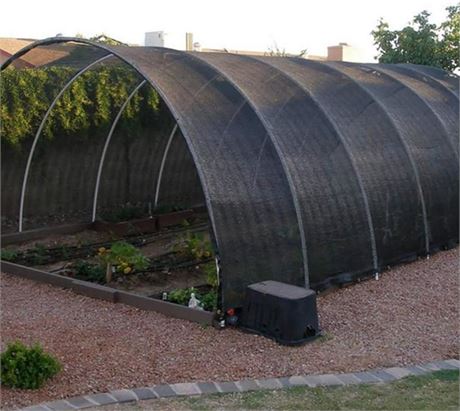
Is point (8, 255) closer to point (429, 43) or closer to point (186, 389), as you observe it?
point (186, 389)

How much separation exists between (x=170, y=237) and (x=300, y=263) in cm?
475

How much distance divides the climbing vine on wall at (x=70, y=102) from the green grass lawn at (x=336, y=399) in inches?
300

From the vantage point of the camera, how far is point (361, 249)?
9367 millimetres

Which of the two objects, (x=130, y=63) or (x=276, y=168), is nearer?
(x=130, y=63)

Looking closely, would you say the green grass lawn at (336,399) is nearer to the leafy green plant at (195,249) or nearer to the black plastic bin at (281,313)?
the black plastic bin at (281,313)

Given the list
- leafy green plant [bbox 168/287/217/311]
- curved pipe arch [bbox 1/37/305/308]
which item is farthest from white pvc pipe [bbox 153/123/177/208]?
leafy green plant [bbox 168/287/217/311]

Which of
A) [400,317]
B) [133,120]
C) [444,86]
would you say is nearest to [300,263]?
[400,317]

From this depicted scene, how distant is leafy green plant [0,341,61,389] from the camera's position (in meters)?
5.77

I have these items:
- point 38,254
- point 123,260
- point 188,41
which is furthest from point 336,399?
point 188,41

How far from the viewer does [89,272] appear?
9.85 m

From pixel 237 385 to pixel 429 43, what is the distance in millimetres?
15427

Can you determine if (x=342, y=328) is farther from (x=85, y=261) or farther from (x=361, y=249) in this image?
(x=85, y=261)

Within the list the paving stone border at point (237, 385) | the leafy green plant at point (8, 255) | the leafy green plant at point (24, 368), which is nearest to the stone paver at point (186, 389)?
the paving stone border at point (237, 385)

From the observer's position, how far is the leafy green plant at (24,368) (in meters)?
5.77
